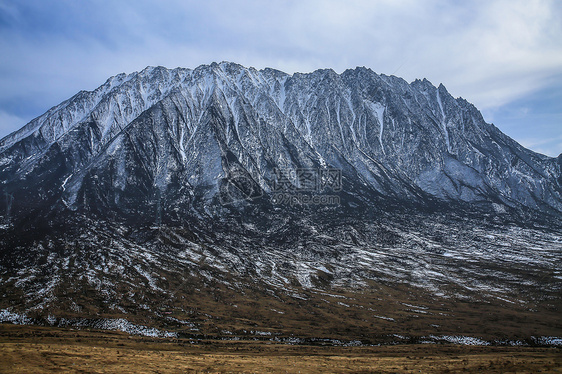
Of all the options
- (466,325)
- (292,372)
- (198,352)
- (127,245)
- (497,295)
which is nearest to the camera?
(292,372)

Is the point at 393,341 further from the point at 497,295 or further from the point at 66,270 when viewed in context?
the point at 66,270

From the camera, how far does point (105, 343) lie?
62.2 meters

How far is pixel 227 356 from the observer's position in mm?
55031

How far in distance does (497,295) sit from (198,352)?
11095cm

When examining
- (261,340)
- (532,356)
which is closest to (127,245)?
(261,340)

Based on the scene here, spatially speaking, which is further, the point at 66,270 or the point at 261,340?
the point at 66,270

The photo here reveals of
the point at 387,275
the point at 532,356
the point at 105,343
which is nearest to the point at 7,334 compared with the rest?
the point at 105,343

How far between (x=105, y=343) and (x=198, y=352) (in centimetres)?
1802

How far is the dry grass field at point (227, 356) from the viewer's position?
44156mm

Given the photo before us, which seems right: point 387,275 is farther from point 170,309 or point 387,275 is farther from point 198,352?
point 198,352

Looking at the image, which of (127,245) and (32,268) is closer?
(32,268)

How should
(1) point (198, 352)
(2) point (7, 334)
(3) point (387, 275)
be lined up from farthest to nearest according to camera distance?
(3) point (387, 275) → (2) point (7, 334) → (1) point (198, 352)

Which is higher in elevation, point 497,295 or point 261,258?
point 261,258

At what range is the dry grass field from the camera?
44156mm
